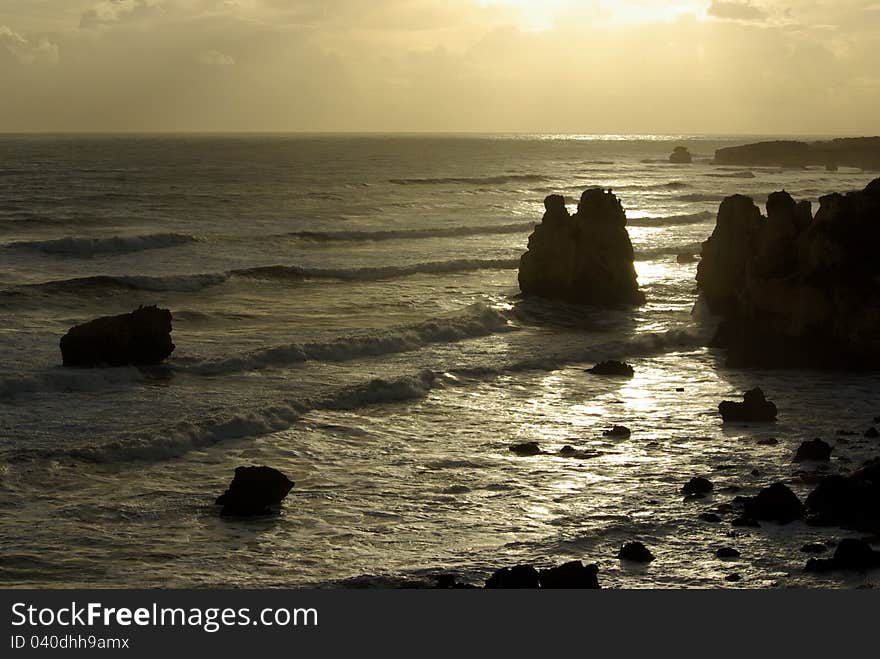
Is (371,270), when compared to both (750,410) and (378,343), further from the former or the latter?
(750,410)

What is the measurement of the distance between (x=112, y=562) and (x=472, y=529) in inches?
231

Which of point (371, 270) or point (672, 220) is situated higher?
point (672, 220)

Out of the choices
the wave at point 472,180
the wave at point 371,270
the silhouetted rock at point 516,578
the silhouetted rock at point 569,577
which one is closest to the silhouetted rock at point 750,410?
the silhouetted rock at point 569,577

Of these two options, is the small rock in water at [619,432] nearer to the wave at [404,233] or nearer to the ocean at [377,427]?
the ocean at [377,427]

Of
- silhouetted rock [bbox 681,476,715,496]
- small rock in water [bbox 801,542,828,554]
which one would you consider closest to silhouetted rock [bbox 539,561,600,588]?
small rock in water [bbox 801,542,828,554]

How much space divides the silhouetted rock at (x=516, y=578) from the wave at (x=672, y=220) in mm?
62175

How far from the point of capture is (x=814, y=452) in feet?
73.0

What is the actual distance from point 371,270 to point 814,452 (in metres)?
31.6

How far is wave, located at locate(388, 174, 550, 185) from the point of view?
125500mm

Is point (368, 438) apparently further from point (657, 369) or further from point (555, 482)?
point (657, 369)

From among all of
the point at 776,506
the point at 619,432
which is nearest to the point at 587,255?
the point at 619,432

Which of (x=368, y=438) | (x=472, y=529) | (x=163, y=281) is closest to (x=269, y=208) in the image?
(x=163, y=281)

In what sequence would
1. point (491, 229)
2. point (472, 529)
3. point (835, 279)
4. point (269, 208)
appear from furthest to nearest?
point (269, 208), point (491, 229), point (835, 279), point (472, 529)

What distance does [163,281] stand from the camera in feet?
153
